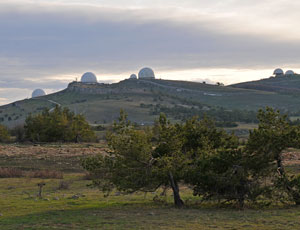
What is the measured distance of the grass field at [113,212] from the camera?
14977 mm

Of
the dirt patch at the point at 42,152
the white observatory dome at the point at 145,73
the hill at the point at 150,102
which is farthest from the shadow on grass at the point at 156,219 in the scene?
the white observatory dome at the point at 145,73

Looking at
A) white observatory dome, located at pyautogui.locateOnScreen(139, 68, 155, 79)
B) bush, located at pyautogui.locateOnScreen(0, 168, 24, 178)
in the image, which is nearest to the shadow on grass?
bush, located at pyautogui.locateOnScreen(0, 168, 24, 178)

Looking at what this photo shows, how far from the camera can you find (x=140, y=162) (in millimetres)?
19625

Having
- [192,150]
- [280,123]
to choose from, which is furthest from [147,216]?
[280,123]

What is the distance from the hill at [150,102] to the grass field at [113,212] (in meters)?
72.9

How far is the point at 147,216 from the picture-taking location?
16938 millimetres

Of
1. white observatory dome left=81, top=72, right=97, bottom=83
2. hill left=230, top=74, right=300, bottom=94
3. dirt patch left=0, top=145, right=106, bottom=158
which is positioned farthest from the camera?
hill left=230, top=74, right=300, bottom=94

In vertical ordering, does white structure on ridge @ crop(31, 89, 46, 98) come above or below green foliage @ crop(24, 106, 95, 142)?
above

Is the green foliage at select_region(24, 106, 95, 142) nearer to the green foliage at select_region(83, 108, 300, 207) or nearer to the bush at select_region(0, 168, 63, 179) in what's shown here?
the bush at select_region(0, 168, 63, 179)

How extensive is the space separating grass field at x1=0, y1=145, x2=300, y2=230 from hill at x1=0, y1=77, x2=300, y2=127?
2869 inches

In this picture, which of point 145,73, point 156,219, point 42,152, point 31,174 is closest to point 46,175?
point 31,174

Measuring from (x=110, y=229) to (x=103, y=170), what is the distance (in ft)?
19.6

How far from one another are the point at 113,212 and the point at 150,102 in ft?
372

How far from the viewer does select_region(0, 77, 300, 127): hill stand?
368ft
